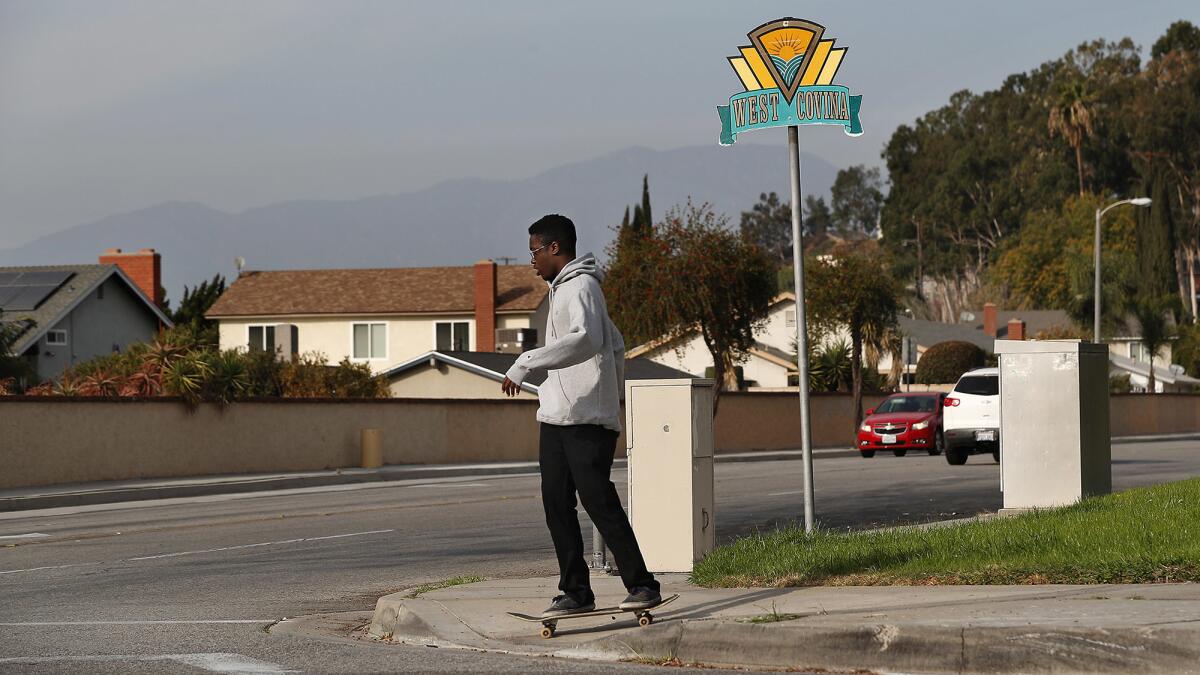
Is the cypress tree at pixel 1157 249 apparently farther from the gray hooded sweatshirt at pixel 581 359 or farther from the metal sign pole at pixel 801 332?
the gray hooded sweatshirt at pixel 581 359

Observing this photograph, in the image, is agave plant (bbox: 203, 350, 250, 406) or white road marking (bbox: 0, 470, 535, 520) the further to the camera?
agave plant (bbox: 203, 350, 250, 406)

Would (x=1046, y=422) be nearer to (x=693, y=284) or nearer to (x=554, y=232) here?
(x=554, y=232)

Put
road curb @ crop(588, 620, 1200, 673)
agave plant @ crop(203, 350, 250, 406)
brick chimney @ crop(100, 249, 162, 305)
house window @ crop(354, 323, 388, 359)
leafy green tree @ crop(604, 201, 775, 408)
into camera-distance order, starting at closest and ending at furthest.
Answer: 1. road curb @ crop(588, 620, 1200, 673)
2. agave plant @ crop(203, 350, 250, 406)
3. leafy green tree @ crop(604, 201, 775, 408)
4. brick chimney @ crop(100, 249, 162, 305)
5. house window @ crop(354, 323, 388, 359)

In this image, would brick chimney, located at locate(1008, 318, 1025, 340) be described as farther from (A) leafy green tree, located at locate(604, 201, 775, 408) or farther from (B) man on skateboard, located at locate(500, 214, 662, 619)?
→ (B) man on skateboard, located at locate(500, 214, 662, 619)

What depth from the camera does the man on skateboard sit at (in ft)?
25.8

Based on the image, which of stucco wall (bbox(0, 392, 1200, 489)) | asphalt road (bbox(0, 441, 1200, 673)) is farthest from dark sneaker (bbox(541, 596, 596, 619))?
stucco wall (bbox(0, 392, 1200, 489))

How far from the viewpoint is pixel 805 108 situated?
37.7ft

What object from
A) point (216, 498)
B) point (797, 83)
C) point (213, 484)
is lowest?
point (216, 498)

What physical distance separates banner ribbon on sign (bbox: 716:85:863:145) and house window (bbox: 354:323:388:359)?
52816 millimetres

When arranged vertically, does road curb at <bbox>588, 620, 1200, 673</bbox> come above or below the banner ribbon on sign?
below

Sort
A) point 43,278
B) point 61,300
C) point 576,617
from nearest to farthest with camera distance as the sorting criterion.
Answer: point 576,617 → point 61,300 → point 43,278

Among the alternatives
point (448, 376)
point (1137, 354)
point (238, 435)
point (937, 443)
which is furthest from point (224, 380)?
point (1137, 354)

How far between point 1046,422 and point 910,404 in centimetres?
2344

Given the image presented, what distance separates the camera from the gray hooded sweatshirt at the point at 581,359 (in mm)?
7785
